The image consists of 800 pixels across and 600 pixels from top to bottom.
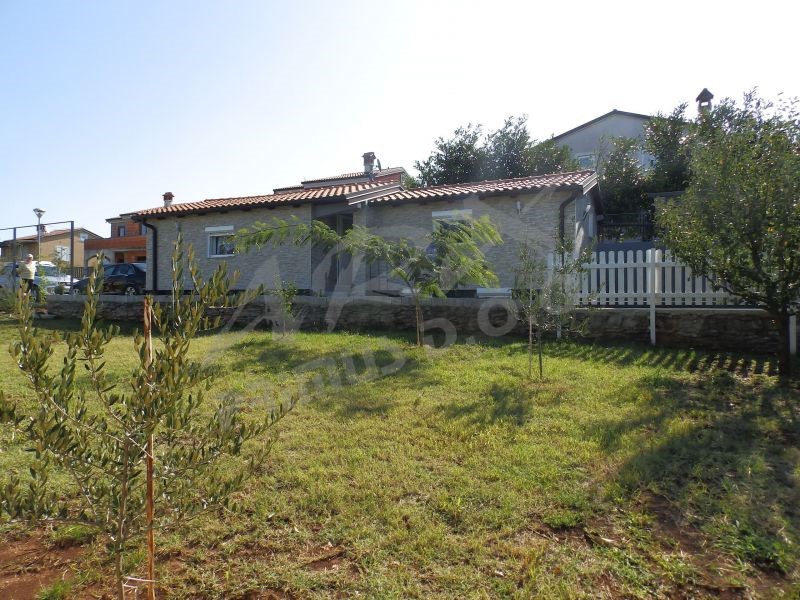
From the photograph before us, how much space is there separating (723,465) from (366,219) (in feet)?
37.8

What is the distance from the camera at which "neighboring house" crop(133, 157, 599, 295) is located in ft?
39.2

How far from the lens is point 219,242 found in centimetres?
1566

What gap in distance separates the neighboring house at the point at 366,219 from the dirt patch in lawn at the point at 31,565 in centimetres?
872

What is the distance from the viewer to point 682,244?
20.6 feet

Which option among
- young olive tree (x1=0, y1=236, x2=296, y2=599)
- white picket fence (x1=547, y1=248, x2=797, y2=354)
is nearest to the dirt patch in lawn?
young olive tree (x1=0, y1=236, x2=296, y2=599)

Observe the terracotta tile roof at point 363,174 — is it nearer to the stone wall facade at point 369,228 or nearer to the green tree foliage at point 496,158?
the green tree foliage at point 496,158

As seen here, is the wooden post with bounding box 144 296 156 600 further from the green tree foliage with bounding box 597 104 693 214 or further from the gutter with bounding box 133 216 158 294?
the green tree foliage with bounding box 597 104 693 214

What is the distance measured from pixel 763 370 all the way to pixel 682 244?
205cm

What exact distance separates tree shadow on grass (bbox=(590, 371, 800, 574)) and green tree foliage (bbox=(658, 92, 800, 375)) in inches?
Result: 51.5

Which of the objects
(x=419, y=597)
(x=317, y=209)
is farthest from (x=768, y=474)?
(x=317, y=209)

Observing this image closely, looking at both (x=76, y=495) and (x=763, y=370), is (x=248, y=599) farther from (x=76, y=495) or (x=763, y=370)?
(x=763, y=370)

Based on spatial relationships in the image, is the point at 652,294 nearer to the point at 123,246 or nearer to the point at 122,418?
the point at 122,418

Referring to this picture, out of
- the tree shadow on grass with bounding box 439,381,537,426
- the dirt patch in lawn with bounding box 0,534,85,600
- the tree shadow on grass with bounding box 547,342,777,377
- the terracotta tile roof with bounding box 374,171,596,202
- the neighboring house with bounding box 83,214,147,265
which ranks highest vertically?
the neighboring house with bounding box 83,214,147,265

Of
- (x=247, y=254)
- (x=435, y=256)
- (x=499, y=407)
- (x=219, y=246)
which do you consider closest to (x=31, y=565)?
(x=499, y=407)
